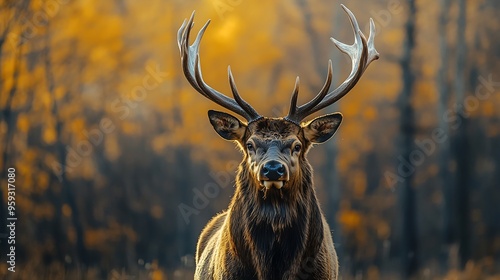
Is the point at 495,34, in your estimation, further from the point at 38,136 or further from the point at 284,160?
the point at 284,160

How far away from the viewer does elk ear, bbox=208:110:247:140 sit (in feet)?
25.2

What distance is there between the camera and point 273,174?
6.68 meters

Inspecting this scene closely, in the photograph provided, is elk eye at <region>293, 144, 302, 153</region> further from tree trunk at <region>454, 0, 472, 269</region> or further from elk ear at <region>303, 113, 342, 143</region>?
tree trunk at <region>454, 0, 472, 269</region>

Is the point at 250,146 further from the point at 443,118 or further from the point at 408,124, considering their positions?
the point at 443,118

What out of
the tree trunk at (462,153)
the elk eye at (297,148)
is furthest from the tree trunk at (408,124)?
the elk eye at (297,148)

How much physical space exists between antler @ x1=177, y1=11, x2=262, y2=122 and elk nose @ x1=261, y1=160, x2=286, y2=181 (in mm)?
924

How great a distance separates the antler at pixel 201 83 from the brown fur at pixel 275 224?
0.28m

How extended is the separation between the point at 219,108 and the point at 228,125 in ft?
55.8

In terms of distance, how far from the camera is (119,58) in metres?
26.1

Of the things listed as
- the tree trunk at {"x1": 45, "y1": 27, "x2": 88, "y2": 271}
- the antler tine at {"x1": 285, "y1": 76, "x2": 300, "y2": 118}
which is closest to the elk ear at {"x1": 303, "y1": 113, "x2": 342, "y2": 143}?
the antler tine at {"x1": 285, "y1": 76, "x2": 300, "y2": 118}

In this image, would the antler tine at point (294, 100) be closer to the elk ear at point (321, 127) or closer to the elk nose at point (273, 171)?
the elk ear at point (321, 127)

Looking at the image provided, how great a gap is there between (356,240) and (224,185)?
4888 mm

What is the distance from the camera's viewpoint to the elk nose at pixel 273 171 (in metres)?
6.69

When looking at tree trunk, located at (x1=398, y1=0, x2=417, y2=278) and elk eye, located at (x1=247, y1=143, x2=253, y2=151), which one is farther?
tree trunk, located at (x1=398, y1=0, x2=417, y2=278)
